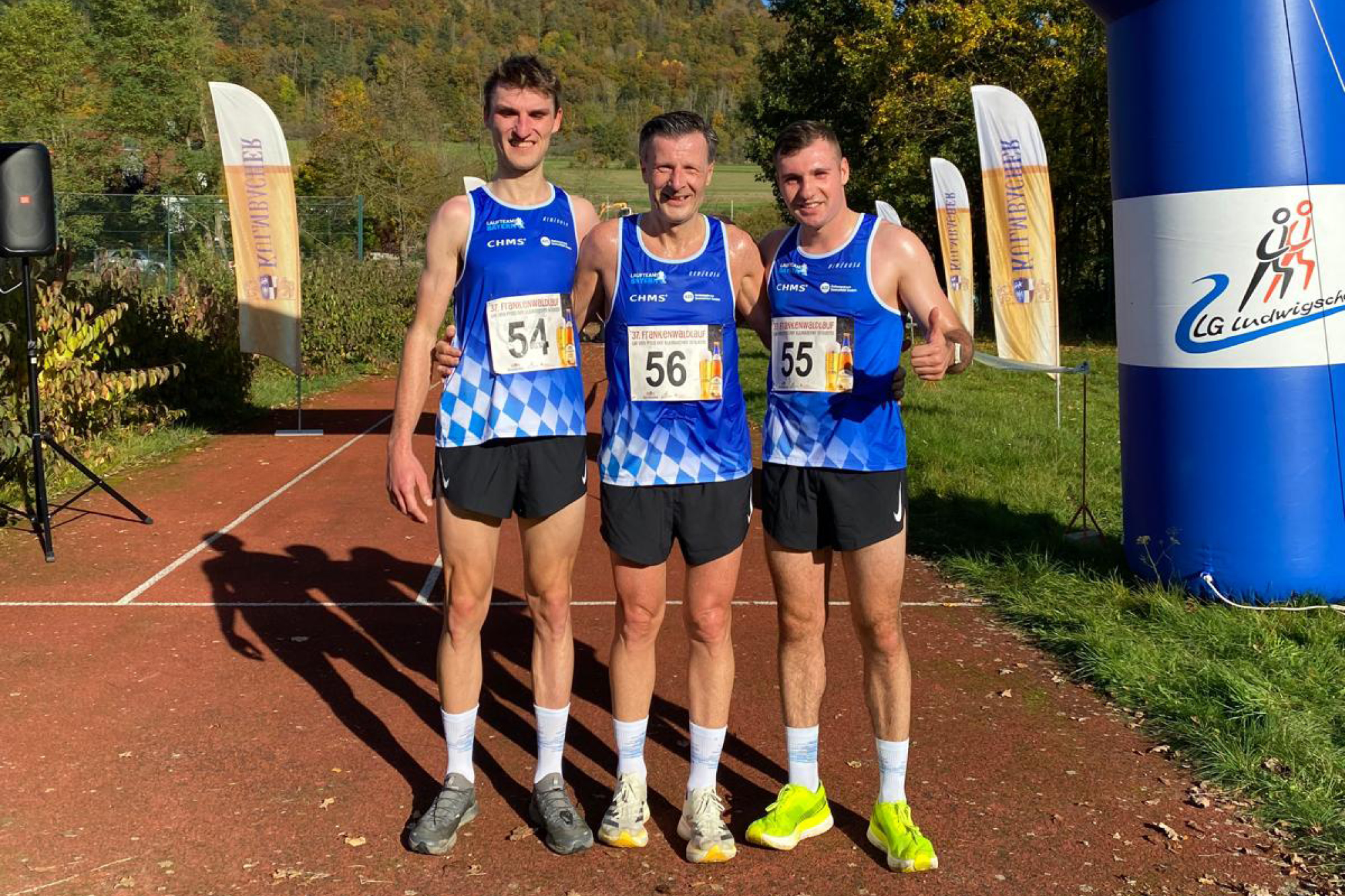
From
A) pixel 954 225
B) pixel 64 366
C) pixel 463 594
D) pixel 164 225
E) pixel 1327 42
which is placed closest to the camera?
pixel 463 594

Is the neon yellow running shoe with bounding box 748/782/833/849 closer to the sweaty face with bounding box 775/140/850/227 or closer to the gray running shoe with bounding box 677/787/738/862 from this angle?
the gray running shoe with bounding box 677/787/738/862

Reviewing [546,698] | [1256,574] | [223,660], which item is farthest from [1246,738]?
[223,660]

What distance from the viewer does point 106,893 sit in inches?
131

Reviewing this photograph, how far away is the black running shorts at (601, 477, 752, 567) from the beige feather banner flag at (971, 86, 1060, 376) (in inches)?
290

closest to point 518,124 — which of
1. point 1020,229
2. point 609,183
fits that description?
point 1020,229

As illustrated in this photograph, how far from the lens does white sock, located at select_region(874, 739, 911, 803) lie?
3.59 metres

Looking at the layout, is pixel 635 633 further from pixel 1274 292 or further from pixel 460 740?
pixel 1274 292

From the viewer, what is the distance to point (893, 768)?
11.8 feet

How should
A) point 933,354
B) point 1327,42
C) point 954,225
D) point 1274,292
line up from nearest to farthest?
point 933,354
point 1327,42
point 1274,292
point 954,225

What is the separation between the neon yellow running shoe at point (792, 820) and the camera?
11.7ft

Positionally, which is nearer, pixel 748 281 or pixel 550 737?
pixel 748 281

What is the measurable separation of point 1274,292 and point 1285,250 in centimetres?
20

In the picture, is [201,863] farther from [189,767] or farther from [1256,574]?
[1256,574]

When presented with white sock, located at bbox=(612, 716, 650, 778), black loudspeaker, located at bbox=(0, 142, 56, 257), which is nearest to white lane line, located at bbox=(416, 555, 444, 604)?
white sock, located at bbox=(612, 716, 650, 778)
